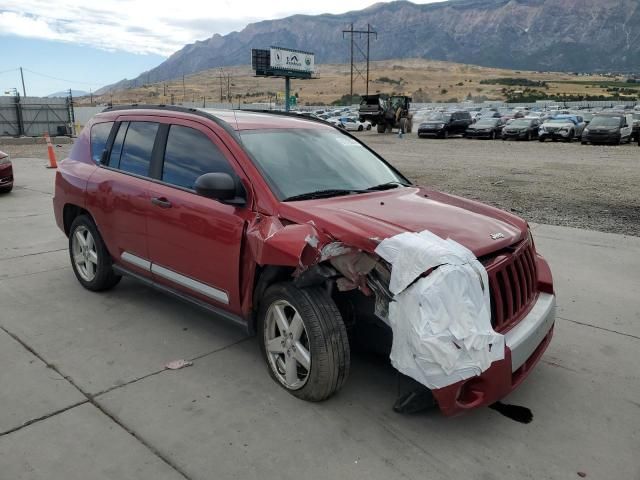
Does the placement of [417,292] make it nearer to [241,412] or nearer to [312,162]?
[241,412]

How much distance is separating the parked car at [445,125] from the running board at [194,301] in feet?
101

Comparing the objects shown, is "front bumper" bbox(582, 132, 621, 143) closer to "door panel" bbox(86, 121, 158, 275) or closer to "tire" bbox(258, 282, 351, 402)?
"door panel" bbox(86, 121, 158, 275)

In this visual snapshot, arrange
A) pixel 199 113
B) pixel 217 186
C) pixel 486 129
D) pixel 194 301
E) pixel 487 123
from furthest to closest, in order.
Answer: pixel 487 123 < pixel 486 129 < pixel 199 113 < pixel 194 301 < pixel 217 186

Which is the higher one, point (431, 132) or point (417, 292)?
point (417, 292)

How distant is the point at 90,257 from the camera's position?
5195 mm

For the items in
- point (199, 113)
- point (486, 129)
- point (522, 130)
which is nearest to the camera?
point (199, 113)

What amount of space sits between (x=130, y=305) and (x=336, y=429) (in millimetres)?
2610

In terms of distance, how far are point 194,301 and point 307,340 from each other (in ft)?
3.84

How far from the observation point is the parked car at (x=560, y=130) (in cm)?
2922

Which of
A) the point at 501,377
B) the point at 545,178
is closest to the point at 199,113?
the point at 501,377

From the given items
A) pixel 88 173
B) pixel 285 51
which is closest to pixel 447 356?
pixel 88 173

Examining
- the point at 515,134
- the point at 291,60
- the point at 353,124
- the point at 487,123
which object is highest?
the point at 291,60

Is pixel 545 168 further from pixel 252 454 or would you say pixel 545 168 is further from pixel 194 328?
pixel 252 454

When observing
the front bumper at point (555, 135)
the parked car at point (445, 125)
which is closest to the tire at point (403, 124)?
the parked car at point (445, 125)
